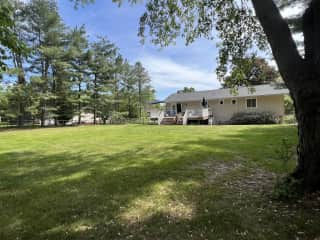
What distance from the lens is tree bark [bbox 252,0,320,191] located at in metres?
3.67

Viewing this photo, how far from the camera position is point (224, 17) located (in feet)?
22.0

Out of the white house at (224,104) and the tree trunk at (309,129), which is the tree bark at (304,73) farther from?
the white house at (224,104)

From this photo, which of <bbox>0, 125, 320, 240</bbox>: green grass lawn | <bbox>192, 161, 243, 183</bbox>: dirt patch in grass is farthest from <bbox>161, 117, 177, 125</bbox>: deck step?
<bbox>192, 161, 243, 183</bbox>: dirt patch in grass

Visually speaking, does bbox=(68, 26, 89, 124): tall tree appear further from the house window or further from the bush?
the house window

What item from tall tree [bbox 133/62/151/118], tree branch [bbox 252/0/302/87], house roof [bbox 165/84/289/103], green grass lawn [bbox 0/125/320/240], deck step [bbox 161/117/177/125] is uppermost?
tall tree [bbox 133/62/151/118]

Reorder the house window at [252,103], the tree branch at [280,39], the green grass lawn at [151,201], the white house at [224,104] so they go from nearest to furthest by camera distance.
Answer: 1. the green grass lawn at [151,201]
2. the tree branch at [280,39]
3. the white house at [224,104]
4. the house window at [252,103]

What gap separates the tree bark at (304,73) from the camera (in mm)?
3674

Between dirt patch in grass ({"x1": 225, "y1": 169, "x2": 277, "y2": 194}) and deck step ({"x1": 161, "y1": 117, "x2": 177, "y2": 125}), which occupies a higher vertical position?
deck step ({"x1": 161, "y1": 117, "x2": 177, "y2": 125})

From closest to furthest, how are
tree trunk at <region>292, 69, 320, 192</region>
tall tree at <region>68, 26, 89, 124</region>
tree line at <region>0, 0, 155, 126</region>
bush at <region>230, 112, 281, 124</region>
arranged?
tree trunk at <region>292, 69, 320, 192</region>
bush at <region>230, 112, 281, 124</region>
tree line at <region>0, 0, 155, 126</region>
tall tree at <region>68, 26, 89, 124</region>

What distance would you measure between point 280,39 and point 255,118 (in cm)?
1928

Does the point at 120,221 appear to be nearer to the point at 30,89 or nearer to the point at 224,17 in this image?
the point at 224,17

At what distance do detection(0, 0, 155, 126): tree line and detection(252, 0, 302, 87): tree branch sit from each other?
23380mm

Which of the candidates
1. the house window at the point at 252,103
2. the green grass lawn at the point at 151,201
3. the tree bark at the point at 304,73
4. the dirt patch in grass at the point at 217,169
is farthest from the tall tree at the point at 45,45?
the tree bark at the point at 304,73

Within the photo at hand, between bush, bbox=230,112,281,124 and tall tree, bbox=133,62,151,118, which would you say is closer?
bush, bbox=230,112,281,124
